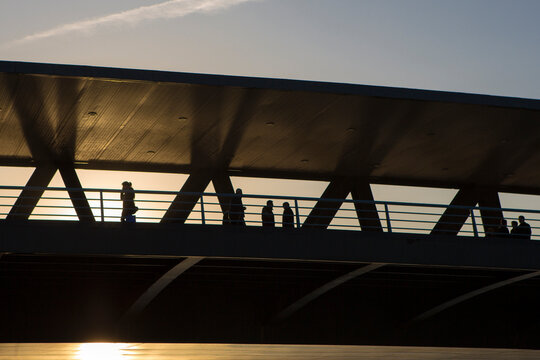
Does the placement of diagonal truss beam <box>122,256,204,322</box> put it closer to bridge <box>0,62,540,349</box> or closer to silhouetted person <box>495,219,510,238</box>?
bridge <box>0,62,540,349</box>

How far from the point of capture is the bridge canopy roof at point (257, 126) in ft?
61.2

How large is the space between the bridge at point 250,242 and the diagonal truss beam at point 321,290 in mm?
49

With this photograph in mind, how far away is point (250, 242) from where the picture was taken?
55.7ft

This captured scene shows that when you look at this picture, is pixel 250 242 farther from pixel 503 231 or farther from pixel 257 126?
pixel 503 231

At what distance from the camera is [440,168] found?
86.4 feet

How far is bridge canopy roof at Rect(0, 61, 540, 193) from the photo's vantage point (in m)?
18.6

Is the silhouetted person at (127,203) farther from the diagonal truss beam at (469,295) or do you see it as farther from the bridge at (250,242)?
the diagonal truss beam at (469,295)

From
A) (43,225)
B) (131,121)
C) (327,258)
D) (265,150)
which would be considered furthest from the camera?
(265,150)

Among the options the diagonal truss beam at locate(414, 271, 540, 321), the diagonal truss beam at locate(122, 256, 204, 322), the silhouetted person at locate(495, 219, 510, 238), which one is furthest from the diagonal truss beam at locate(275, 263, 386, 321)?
the silhouetted person at locate(495, 219, 510, 238)

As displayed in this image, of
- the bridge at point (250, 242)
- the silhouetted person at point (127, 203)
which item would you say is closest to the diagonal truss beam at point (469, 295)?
the bridge at point (250, 242)

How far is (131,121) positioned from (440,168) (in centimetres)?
1049

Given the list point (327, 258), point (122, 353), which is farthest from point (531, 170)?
point (122, 353)

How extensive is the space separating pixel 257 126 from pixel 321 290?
17.0 ft

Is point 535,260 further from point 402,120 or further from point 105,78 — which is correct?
point 105,78
